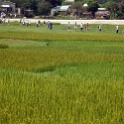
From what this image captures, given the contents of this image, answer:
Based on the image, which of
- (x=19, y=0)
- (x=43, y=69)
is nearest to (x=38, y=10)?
(x=19, y=0)

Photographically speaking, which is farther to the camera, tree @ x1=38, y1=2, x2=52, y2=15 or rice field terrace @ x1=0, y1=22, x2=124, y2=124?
tree @ x1=38, y1=2, x2=52, y2=15

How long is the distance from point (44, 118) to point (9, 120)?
0.58 metres

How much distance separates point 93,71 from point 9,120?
560cm

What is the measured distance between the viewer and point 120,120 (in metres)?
6.01

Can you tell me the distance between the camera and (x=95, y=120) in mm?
5832

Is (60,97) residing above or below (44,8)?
above

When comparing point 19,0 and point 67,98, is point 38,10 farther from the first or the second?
point 67,98

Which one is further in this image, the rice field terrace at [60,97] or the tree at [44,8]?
the tree at [44,8]

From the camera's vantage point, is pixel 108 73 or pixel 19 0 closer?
pixel 108 73

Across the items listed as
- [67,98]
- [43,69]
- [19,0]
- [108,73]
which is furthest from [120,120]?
[19,0]

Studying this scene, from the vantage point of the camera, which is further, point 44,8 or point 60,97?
point 44,8

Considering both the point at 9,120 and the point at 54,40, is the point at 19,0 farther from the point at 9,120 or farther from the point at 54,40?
the point at 9,120

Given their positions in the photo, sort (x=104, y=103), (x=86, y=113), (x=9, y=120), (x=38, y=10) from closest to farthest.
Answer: (x=9, y=120) → (x=86, y=113) → (x=104, y=103) → (x=38, y=10)

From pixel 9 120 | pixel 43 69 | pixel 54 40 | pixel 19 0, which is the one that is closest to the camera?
pixel 9 120
